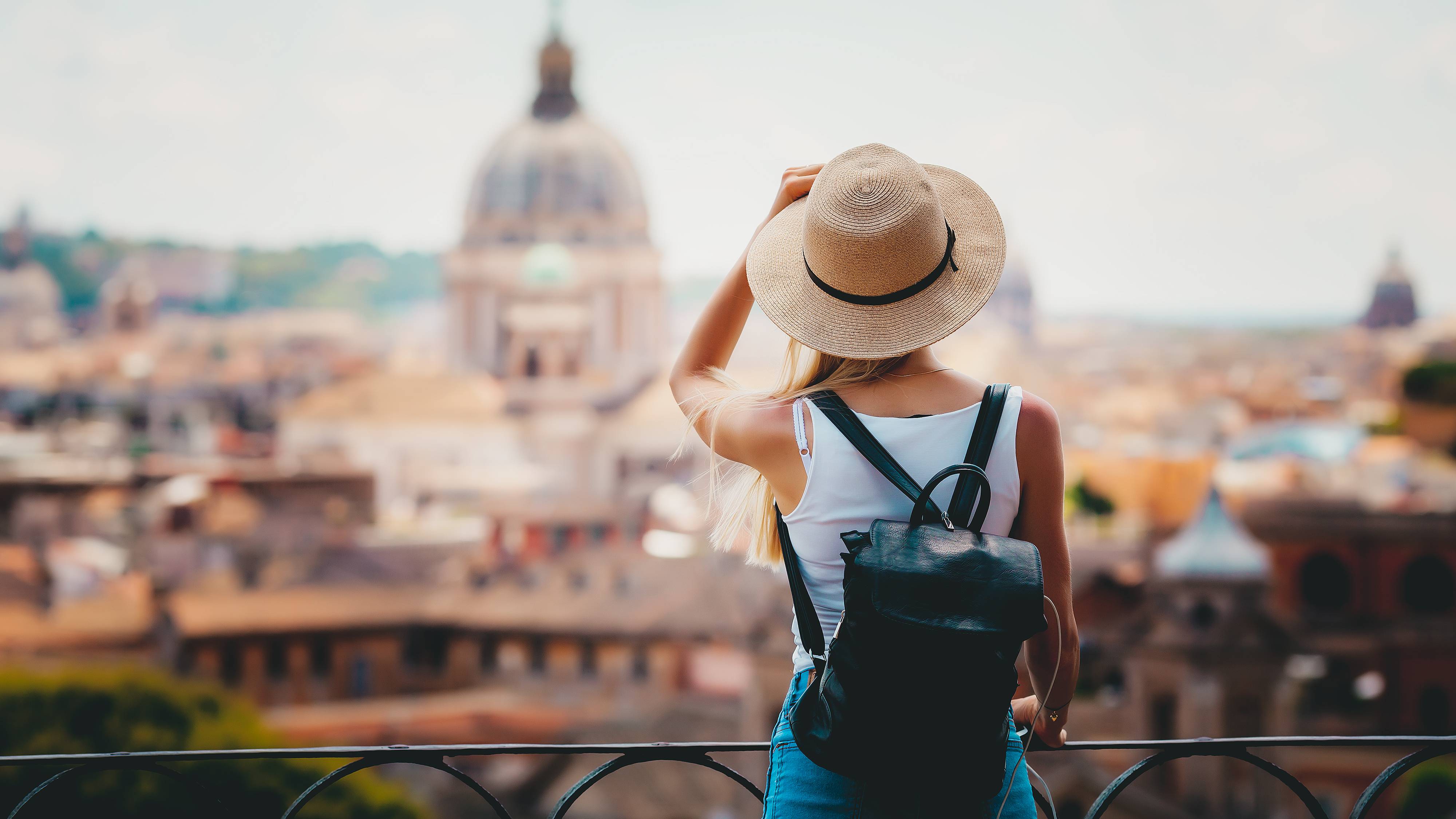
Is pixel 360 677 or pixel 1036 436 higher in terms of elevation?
pixel 1036 436

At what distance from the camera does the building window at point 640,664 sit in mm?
20422

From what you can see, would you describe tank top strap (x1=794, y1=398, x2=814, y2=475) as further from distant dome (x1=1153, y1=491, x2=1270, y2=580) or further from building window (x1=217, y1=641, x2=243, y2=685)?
building window (x1=217, y1=641, x2=243, y2=685)

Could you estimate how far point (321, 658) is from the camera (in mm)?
21016

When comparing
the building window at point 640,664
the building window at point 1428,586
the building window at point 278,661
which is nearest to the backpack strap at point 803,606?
the building window at point 640,664

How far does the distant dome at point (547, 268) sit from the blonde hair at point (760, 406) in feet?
148

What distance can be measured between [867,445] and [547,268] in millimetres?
45609

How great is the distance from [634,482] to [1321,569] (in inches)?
807

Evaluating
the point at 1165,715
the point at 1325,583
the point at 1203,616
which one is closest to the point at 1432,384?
the point at 1325,583

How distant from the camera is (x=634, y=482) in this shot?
129 ft

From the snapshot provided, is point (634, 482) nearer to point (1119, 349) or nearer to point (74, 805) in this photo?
point (74, 805)

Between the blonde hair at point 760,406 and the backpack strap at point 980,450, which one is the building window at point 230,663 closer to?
the blonde hair at point 760,406

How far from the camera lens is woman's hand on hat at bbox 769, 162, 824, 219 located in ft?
5.19

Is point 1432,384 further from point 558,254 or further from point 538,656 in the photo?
point 558,254

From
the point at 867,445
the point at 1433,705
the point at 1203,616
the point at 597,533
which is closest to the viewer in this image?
the point at 867,445
